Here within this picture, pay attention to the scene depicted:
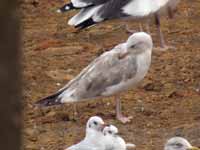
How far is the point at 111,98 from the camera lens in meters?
8.73

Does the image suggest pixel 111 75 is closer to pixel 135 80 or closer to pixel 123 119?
pixel 135 80

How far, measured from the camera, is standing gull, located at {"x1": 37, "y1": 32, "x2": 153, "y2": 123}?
25.7 ft

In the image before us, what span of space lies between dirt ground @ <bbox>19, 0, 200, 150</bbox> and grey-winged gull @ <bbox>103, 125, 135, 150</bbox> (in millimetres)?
566

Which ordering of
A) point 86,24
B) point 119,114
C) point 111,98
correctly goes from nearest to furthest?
point 119,114, point 111,98, point 86,24

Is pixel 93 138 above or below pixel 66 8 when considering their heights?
below

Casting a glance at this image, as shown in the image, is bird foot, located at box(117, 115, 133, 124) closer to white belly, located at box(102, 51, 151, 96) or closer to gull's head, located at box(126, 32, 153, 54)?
white belly, located at box(102, 51, 151, 96)

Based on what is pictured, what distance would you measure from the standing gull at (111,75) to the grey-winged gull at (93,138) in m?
0.86

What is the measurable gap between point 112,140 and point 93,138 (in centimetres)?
17

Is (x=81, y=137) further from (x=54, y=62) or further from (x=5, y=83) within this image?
(x=5, y=83)

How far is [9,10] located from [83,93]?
539 cm

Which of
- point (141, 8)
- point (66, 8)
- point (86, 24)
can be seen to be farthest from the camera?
point (66, 8)

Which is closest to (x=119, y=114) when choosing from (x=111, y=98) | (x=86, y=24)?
(x=111, y=98)

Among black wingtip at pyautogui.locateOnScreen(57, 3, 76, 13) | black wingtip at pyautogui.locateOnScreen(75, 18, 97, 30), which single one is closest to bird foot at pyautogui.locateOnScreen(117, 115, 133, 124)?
black wingtip at pyautogui.locateOnScreen(75, 18, 97, 30)

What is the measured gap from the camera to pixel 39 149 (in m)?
7.46
